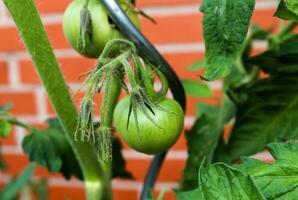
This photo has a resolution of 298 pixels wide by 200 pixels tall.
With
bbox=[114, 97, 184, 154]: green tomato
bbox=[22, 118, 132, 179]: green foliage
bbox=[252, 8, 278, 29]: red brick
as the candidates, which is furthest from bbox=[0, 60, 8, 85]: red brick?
bbox=[114, 97, 184, 154]: green tomato

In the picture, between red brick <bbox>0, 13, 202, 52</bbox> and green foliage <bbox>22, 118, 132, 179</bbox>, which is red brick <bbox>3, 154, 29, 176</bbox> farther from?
green foliage <bbox>22, 118, 132, 179</bbox>

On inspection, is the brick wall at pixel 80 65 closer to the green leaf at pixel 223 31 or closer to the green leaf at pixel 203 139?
the green leaf at pixel 203 139

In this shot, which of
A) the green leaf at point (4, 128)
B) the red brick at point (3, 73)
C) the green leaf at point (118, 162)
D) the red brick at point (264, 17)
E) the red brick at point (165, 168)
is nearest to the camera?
the green leaf at point (4, 128)

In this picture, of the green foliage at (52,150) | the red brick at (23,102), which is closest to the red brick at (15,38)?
the red brick at (23,102)

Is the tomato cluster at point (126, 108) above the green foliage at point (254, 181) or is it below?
above

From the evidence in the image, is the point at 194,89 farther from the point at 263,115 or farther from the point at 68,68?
the point at 68,68

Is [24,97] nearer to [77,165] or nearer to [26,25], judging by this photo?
[77,165]
